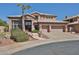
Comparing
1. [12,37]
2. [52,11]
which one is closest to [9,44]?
[12,37]

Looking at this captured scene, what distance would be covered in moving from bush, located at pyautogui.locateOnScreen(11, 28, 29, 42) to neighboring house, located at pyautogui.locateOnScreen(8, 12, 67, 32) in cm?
56

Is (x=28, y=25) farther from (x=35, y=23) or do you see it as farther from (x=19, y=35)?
(x=19, y=35)

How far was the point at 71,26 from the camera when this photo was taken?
2553 cm

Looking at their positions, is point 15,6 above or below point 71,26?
above

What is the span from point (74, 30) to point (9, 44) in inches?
307

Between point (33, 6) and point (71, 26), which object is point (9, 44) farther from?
point (71, 26)

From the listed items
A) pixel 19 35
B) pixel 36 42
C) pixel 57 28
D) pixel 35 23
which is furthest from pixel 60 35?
pixel 19 35

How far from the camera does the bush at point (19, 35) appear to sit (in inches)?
896

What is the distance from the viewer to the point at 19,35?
2331 cm

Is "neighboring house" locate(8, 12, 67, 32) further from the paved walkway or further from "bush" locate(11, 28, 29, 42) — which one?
the paved walkway

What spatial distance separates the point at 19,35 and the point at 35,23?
3.92 metres

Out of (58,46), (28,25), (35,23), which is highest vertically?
(35,23)
